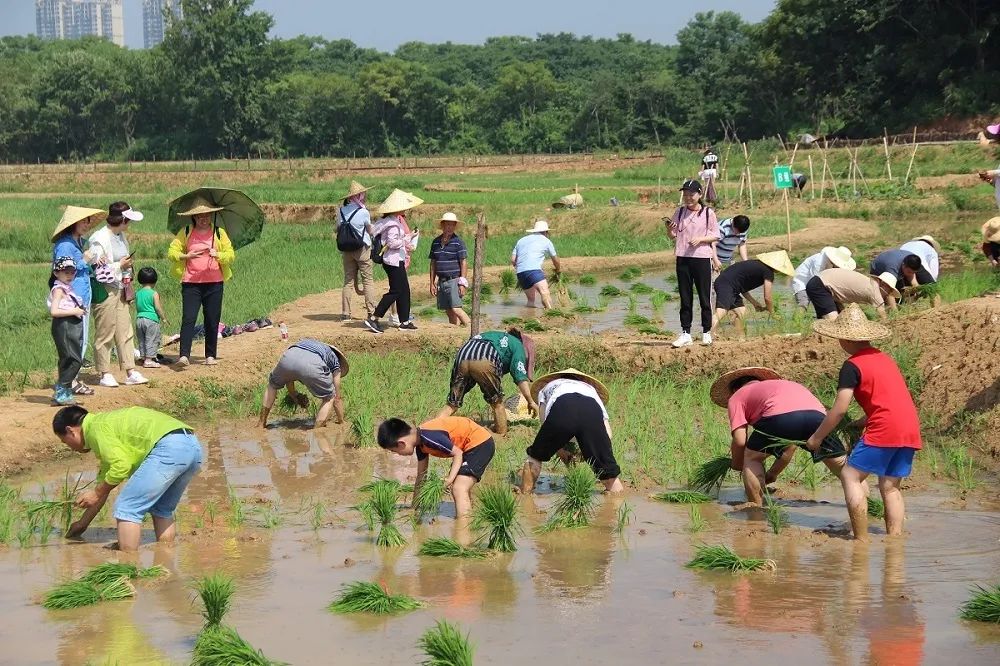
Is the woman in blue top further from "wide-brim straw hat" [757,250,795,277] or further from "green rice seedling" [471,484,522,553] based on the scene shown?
"wide-brim straw hat" [757,250,795,277]

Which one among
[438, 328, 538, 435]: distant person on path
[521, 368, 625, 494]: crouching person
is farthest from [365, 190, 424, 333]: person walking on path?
[521, 368, 625, 494]: crouching person

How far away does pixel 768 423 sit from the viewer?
7.91 meters

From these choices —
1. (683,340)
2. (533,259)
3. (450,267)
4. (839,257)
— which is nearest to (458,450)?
(683,340)

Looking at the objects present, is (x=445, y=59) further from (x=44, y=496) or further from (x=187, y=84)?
(x=44, y=496)

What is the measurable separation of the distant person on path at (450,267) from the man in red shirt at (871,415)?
668 cm

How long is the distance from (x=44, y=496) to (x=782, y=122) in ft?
149

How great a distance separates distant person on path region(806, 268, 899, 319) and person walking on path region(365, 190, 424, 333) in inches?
166

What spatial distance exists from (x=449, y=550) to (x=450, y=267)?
6743mm

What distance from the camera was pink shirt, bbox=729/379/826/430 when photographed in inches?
310

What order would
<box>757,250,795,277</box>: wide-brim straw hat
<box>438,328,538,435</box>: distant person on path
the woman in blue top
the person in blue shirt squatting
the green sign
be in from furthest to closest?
the green sign, the person in blue shirt squatting, <box>757,250,795,277</box>: wide-brim straw hat, the woman in blue top, <box>438,328,538,435</box>: distant person on path

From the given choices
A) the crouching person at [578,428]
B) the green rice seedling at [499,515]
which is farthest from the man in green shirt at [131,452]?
the crouching person at [578,428]

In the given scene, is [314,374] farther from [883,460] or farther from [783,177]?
[783,177]

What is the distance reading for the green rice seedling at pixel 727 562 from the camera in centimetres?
685

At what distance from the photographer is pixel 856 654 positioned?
219 inches
